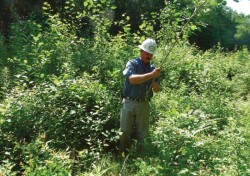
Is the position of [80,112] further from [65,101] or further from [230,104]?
[230,104]

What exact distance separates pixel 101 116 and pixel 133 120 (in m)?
0.73

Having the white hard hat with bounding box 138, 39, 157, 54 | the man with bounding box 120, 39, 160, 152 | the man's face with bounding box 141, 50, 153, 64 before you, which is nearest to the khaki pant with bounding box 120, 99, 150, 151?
the man with bounding box 120, 39, 160, 152

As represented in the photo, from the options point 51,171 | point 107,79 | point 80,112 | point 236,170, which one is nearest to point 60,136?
point 80,112

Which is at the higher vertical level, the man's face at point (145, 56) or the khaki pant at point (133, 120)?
the man's face at point (145, 56)

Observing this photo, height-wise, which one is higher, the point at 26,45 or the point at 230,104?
the point at 26,45

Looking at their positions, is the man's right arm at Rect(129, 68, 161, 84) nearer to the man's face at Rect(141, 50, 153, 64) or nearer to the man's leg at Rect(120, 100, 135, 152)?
the man's face at Rect(141, 50, 153, 64)

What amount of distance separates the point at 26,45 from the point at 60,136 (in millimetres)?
3415

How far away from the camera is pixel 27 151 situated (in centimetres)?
379

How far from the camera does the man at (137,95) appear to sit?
14.2ft

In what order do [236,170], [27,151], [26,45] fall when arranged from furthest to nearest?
[26,45] → [27,151] → [236,170]

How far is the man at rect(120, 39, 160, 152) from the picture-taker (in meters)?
4.33

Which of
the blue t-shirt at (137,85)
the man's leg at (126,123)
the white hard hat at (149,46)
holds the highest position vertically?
the white hard hat at (149,46)

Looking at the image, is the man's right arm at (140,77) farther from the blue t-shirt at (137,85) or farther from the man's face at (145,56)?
the man's face at (145,56)

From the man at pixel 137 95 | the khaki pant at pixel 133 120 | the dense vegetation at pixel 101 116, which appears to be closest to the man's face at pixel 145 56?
the man at pixel 137 95
